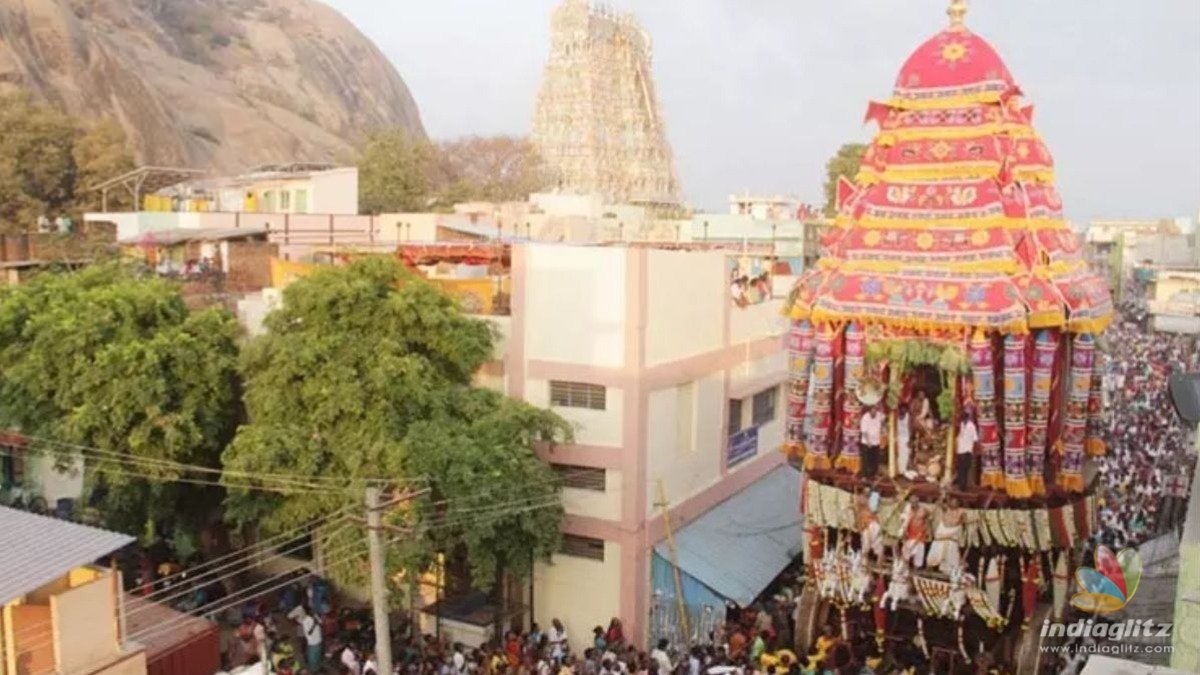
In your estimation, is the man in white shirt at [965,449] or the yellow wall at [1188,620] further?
the man in white shirt at [965,449]

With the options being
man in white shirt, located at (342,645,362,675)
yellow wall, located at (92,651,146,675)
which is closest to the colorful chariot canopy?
man in white shirt, located at (342,645,362,675)

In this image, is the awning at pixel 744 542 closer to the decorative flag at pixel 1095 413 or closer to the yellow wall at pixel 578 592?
the yellow wall at pixel 578 592

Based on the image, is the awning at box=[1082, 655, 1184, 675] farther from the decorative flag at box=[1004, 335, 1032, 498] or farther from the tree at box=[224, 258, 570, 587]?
the tree at box=[224, 258, 570, 587]

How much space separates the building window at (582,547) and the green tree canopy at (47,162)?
25257mm

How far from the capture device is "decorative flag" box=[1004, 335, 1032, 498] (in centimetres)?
1566

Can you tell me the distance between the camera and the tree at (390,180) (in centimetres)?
4466

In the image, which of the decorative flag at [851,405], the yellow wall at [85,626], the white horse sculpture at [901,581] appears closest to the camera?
the yellow wall at [85,626]

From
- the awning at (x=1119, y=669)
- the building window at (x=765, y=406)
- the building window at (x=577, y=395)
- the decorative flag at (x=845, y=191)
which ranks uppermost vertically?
the decorative flag at (x=845, y=191)

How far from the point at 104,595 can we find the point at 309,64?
72.4 m

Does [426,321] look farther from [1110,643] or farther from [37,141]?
[37,141]

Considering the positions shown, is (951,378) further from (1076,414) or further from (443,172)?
(443,172)

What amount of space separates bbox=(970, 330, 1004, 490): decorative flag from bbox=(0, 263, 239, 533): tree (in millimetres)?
12052

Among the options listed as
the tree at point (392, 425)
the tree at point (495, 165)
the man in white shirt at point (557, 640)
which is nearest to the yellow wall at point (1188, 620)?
the tree at point (392, 425)

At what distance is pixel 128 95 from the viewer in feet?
169
